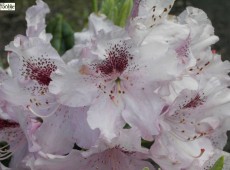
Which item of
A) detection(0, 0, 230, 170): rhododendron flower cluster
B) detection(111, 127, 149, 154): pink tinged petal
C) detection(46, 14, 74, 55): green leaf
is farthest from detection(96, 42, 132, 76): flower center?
detection(46, 14, 74, 55): green leaf

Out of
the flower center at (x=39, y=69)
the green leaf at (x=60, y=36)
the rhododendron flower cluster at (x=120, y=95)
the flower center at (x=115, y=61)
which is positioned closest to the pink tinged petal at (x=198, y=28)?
the rhododendron flower cluster at (x=120, y=95)

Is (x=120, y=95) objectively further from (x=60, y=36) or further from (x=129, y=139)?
(x=60, y=36)

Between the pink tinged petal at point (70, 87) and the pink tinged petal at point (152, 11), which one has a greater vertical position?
the pink tinged petal at point (152, 11)

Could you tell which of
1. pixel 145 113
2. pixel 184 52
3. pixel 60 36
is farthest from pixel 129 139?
pixel 60 36

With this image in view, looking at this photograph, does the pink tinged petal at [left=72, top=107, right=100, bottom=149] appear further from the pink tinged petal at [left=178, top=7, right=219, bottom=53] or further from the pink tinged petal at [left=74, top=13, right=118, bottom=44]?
the pink tinged petal at [left=178, top=7, right=219, bottom=53]

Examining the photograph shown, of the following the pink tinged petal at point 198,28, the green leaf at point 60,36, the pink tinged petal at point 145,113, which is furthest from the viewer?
the green leaf at point 60,36

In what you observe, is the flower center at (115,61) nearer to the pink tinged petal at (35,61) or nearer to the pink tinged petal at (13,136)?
the pink tinged petal at (35,61)

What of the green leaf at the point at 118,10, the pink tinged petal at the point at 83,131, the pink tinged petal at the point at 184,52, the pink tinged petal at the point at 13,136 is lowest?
the pink tinged petal at the point at 13,136
